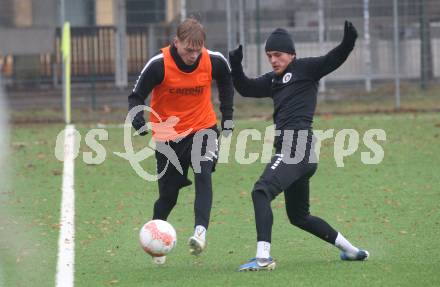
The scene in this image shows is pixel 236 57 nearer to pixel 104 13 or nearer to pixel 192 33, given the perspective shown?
pixel 192 33

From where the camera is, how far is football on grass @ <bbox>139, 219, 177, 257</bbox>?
746 cm

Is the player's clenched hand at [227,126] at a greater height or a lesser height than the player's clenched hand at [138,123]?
lesser

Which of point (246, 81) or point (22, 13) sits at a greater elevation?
point (22, 13)

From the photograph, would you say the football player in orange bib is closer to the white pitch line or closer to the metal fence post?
the white pitch line

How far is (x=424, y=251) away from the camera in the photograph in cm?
812

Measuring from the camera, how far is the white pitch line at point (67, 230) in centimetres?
745

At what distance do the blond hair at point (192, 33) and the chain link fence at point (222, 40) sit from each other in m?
13.0

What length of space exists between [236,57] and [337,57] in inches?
36.6

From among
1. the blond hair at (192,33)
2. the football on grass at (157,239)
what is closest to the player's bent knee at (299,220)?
the football on grass at (157,239)

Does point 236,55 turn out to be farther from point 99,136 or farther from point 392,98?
point 392,98

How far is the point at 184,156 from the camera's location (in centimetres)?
816

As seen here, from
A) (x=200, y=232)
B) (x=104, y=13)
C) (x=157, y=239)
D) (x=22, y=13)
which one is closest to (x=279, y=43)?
(x=200, y=232)

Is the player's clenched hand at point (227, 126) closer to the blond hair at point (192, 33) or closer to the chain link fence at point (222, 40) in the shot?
the blond hair at point (192, 33)

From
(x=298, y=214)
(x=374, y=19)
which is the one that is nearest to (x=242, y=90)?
(x=298, y=214)
